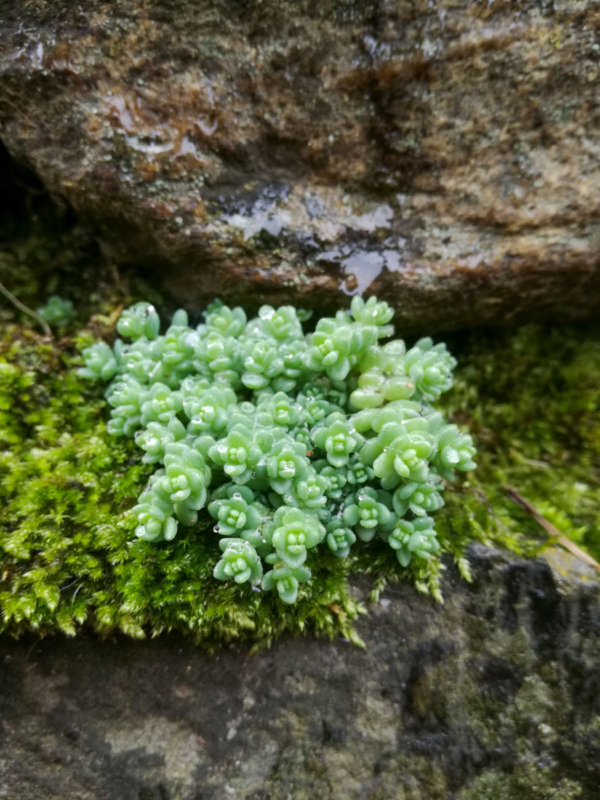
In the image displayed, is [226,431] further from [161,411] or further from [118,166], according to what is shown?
[118,166]

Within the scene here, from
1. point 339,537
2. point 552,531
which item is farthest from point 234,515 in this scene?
point 552,531

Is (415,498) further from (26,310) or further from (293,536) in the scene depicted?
(26,310)

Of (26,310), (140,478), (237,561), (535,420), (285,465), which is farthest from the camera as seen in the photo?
(535,420)

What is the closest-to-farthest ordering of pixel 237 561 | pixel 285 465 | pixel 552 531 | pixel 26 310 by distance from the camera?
pixel 237 561 < pixel 285 465 < pixel 552 531 < pixel 26 310

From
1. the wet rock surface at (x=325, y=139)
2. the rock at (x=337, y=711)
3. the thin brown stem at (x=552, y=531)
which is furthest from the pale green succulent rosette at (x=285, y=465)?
the thin brown stem at (x=552, y=531)

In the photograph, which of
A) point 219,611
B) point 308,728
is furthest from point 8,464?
point 308,728
